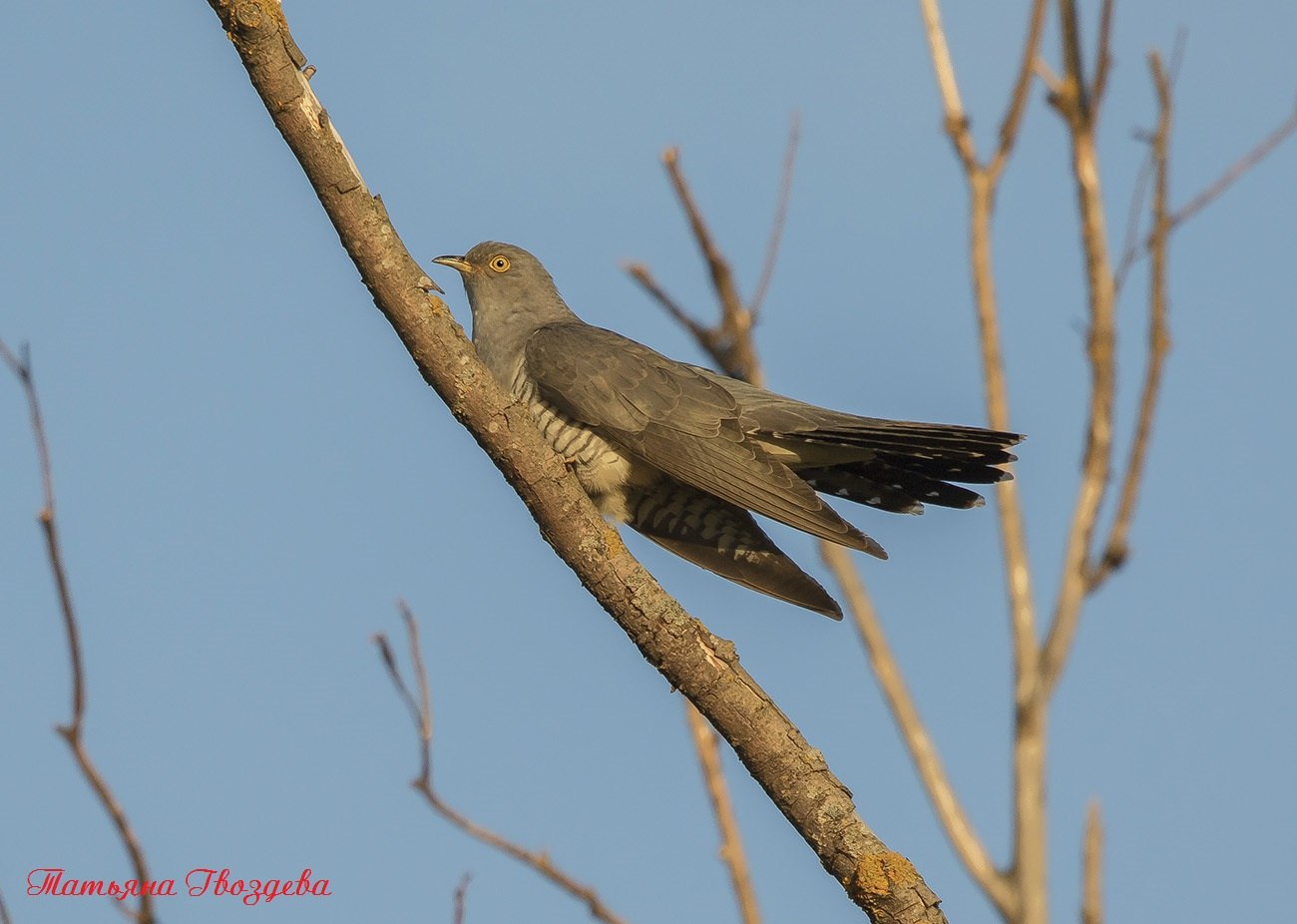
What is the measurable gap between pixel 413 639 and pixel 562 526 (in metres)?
0.48

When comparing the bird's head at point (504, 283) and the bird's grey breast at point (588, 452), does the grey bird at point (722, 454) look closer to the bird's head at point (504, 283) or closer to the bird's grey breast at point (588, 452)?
the bird's grey breast at point (588, 452)

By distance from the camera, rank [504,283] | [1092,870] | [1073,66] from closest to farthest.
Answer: [1092,870], [1073,66], [504,283]

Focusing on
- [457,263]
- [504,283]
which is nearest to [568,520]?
[504,283]

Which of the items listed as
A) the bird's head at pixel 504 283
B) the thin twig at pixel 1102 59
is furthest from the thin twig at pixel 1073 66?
the bird's head at pixel 504 283

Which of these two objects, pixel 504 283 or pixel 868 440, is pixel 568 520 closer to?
pixel 868 440

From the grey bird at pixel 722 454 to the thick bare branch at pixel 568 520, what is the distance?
89 centimetres

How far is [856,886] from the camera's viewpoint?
10.2 ft

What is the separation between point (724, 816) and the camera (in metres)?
3.43

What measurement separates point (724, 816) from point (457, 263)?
10.4 ft

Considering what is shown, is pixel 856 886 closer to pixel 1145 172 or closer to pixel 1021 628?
pixel 1021 628

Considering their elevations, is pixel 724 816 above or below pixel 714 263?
below

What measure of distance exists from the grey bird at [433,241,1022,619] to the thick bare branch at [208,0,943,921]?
894mm

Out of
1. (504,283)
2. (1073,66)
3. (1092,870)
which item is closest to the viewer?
(1092,870)

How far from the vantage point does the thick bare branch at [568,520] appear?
3.13 m
